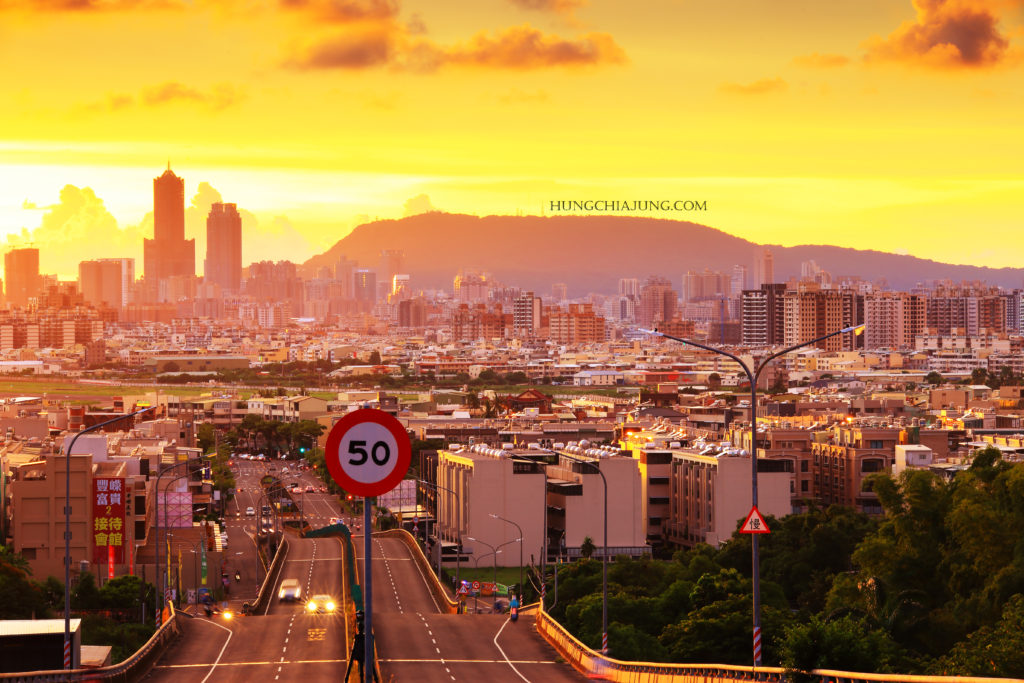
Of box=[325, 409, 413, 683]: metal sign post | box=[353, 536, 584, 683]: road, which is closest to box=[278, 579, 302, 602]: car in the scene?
box=[353, 536, 584, 683]: road

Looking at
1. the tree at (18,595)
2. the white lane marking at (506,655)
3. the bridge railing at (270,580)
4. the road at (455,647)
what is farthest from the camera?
the bridge railing at (270,580)

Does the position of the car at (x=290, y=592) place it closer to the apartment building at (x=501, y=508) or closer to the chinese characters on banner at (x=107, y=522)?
the chinese characters on banner at (x=107, y=522)

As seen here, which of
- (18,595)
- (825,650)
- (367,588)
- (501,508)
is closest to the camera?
(367,588)

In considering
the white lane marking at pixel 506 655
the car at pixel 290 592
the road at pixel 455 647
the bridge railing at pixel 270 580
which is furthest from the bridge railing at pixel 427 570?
the white lane marking at pixel 506 655

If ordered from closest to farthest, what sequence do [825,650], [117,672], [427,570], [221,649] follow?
[825,650], [117,672], [221,649], [427,570]

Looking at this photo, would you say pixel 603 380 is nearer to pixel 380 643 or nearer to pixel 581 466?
pixel 581 466

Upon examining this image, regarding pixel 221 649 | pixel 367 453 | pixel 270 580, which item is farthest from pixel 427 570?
pixel 367 453

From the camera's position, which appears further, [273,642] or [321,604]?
[321,604]

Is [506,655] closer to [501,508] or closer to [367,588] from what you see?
[367,588]
